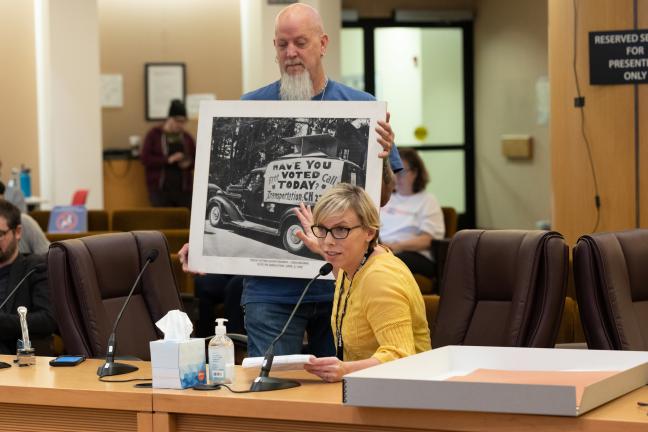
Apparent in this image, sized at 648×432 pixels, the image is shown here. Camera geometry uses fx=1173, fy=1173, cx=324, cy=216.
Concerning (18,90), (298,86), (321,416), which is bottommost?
(321,416)

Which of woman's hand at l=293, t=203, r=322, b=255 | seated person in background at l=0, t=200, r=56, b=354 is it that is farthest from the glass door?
woman's hand at l=293, t=203, r=322, b=255

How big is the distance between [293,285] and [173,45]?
10812mm

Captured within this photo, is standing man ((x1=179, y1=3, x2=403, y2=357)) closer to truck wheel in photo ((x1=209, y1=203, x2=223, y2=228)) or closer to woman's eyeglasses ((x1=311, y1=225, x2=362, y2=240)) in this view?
truck wheel in photo ((x1=209, y1=203, x2=223, y2=228))

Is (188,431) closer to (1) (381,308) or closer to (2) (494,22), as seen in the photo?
(1) (381,308)

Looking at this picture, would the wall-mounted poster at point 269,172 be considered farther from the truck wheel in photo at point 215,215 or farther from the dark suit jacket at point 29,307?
the dark suit jacket at point 29,307

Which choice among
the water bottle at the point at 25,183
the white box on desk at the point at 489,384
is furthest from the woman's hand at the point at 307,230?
the water bottle at the point at 25,183

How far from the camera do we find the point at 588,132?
6633mm

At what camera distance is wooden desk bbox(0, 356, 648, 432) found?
2412 millimetres

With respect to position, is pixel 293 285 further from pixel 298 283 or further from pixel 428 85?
pixel 428 85

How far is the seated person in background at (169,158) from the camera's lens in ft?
43.5

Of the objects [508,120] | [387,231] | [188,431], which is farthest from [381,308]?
[508,120]

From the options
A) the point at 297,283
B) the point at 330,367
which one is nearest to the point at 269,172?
the point at 297,283

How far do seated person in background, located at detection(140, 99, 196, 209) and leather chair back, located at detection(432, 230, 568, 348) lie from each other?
9.44 m

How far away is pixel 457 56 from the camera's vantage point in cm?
1505
